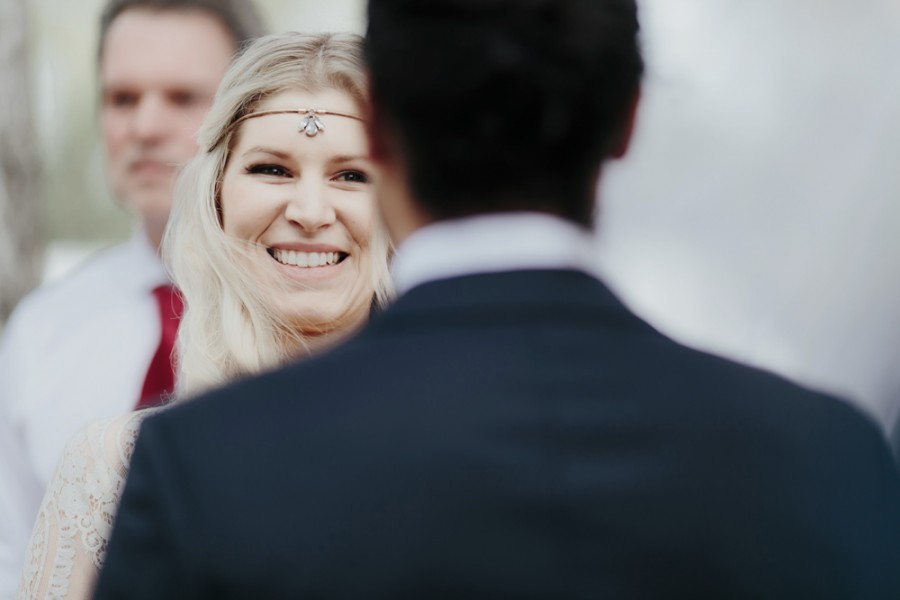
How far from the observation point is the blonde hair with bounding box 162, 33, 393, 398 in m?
2.41

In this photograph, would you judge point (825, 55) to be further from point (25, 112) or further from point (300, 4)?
point (300, 4)

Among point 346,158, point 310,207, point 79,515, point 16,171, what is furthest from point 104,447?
point 16,171

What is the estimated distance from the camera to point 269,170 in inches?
98.7

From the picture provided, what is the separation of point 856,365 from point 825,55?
3.27 feet

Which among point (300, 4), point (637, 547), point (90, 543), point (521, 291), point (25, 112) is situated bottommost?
point (90, 543)

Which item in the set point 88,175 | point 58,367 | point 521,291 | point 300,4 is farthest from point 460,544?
point 88,175

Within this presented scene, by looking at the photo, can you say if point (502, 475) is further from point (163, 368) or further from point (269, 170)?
point (163, 368)

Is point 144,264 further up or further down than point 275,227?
further down

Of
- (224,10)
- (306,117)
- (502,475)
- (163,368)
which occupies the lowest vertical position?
(163,368)

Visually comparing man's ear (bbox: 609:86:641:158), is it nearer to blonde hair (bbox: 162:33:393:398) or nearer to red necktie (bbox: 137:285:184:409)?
blonde hair (bbox: 162:33:393:398)

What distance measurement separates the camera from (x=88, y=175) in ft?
28.2

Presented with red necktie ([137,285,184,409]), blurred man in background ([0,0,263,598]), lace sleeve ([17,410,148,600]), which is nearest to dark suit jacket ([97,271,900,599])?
lace sleeve ([17,410,148,600])

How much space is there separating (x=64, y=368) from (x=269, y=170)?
101 cm

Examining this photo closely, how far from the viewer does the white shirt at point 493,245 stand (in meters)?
1.26
